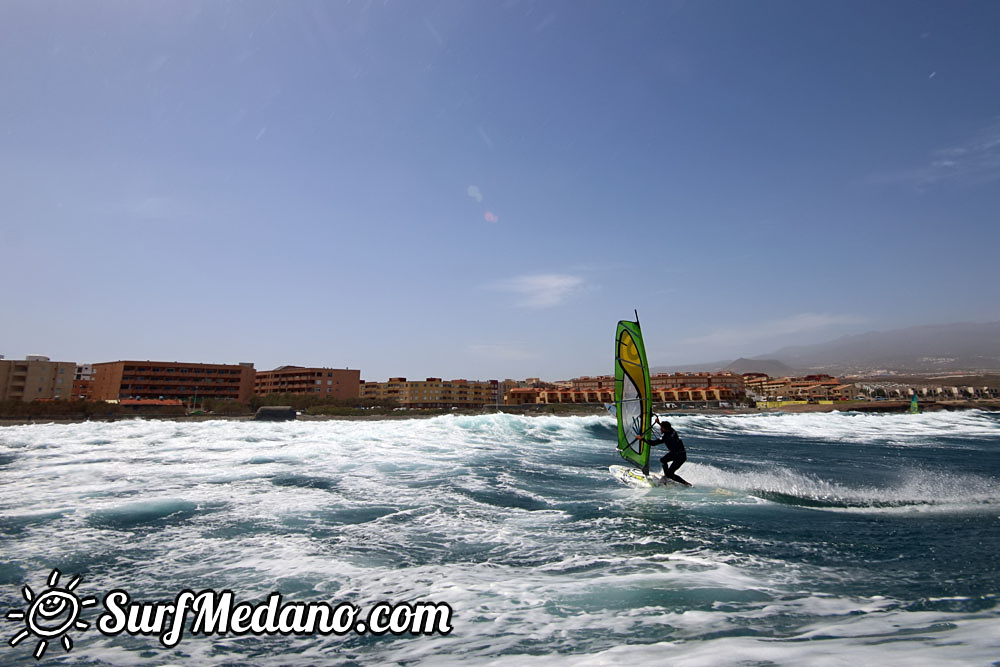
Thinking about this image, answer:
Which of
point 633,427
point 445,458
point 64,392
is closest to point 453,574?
point 633,427

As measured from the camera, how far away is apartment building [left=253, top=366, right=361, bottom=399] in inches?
4015

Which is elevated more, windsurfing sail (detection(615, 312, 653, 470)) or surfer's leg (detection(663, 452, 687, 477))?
windsurfing sail (detection(615, 312, 653, 470))

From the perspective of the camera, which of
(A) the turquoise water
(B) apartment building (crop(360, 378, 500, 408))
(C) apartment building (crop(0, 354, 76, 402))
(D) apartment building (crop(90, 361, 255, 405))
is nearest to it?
(A) the turquoise water

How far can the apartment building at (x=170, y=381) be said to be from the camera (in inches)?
3506

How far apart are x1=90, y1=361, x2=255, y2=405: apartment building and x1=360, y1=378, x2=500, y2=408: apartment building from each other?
3123cm

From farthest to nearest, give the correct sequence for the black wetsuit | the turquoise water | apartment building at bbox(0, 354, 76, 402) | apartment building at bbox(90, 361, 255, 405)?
apartment building at bbox(90, 361, 255, 405) → apartment building at bbox(0, 354, 76, 402) → the black wetsuit → the turquoise water

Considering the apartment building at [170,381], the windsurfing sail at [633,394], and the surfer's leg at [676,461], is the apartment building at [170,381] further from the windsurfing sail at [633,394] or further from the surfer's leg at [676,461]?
the surfer's leg at [676,461]

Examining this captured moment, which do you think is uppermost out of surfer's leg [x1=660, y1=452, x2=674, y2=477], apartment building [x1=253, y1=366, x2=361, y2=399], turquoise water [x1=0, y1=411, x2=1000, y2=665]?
apartment building [x1=253, y1=366, x2=361, y2=399]

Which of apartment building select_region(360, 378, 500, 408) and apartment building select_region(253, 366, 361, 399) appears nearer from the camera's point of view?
apartment building select_region(253, 366, 361, 399)

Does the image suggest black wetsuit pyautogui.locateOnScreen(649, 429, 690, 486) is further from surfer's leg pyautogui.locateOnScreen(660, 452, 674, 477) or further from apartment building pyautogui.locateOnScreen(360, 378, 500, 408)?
apartment building pyautogui.locateOnScreen(360, 378, 500, 408)

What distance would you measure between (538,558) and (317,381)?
4076 inches

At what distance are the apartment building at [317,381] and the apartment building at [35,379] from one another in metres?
34.4

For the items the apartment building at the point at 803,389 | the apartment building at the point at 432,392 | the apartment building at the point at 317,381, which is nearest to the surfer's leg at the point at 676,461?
the apartment building at the point at 317,381

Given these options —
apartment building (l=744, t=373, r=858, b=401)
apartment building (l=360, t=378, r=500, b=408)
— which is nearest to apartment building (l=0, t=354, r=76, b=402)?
apartment building (l=360, t=378, r=500, b=408)
